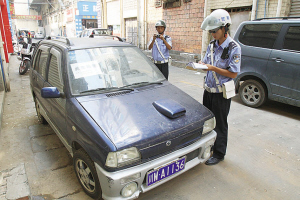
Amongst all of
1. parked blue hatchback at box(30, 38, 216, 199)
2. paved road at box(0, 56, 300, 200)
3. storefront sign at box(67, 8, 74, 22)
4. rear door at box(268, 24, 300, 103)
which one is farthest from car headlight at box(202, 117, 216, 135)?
storefront sign at box(67, 8, 74, 22)

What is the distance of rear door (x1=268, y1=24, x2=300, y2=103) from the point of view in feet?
13.7

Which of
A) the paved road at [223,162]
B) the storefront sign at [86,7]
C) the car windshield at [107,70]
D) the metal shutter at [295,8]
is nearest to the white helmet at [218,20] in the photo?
the car windshield at [107,70]

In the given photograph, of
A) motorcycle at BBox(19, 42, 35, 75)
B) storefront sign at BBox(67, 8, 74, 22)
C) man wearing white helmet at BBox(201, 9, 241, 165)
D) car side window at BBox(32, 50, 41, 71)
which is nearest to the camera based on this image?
man wearing white helmet at BBox(201, 9, 241, 165)

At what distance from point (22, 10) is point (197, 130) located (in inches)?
3078

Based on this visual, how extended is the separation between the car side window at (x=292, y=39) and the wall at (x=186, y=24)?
240 inches

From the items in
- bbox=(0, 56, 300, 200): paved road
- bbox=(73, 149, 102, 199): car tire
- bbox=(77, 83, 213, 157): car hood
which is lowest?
bbox=(0, 56, 300, 200): paved road

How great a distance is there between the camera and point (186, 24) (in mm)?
10852

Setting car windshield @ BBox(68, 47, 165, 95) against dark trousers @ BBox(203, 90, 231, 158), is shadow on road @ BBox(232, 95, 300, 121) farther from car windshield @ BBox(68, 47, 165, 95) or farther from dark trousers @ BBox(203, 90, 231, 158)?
car windshield @ BBox(68, 47, 165, 95)

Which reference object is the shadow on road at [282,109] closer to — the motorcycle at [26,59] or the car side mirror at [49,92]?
the car side mirror at [49,92]

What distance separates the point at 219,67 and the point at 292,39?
2.71 metres

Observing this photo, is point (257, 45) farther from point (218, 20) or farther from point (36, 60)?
point (36, 60)

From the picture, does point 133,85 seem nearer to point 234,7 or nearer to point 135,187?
point 135,187

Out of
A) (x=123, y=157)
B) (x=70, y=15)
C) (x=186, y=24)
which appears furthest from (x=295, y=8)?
(x=70, y=15)

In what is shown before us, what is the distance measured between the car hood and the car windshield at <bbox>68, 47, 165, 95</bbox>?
17 cm
